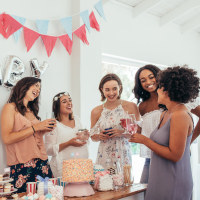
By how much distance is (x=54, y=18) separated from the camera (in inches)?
127

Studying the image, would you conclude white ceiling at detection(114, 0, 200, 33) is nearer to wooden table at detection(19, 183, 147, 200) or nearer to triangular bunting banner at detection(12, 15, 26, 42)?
triangular bunting banner at detection(12, 15, 26, 42)

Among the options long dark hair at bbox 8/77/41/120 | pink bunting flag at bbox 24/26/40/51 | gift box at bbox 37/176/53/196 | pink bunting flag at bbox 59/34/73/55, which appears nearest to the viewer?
gift box at bbox 37/176/53/196

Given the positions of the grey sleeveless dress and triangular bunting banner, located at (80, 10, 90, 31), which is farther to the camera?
triangular bunting banner, located at (80, 10, 90, 31)

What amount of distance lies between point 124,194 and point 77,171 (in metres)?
0.36

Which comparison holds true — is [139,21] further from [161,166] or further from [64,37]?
[161,166]

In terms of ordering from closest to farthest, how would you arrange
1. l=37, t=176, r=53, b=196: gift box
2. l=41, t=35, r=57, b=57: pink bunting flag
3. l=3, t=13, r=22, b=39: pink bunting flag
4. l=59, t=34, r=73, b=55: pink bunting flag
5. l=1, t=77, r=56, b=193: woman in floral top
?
l=37, t=176, r=53, b=196: gift box
l=1, t=77, r=56, b=193: woman in floral top
l=3, t=13, r=22, b=39: pink bunting flag
l=41, t=35, r=57, b=57: pink bunting flag
l=59, t=34, r=73, b=55: pink bunting flag

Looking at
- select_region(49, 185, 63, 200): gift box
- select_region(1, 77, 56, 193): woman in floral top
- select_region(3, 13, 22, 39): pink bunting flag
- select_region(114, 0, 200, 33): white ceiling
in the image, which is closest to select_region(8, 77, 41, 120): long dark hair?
select_region(1, 77, 56, 193): woman in floral top

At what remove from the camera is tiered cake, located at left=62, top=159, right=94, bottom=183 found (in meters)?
1.69

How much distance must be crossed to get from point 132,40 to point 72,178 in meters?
2.99

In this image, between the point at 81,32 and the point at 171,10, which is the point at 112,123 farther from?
the point at 171,10

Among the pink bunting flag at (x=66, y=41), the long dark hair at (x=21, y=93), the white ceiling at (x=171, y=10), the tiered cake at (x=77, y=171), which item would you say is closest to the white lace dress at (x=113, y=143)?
the long dark hair at (x=21, y=93)

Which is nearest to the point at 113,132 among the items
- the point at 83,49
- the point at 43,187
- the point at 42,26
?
the point at 43,187

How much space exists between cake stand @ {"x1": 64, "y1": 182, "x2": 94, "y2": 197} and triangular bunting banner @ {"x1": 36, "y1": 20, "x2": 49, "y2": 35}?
5.96 feet

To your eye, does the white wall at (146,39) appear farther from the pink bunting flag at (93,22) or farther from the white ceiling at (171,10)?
the pink bunting flag at (93,22)
